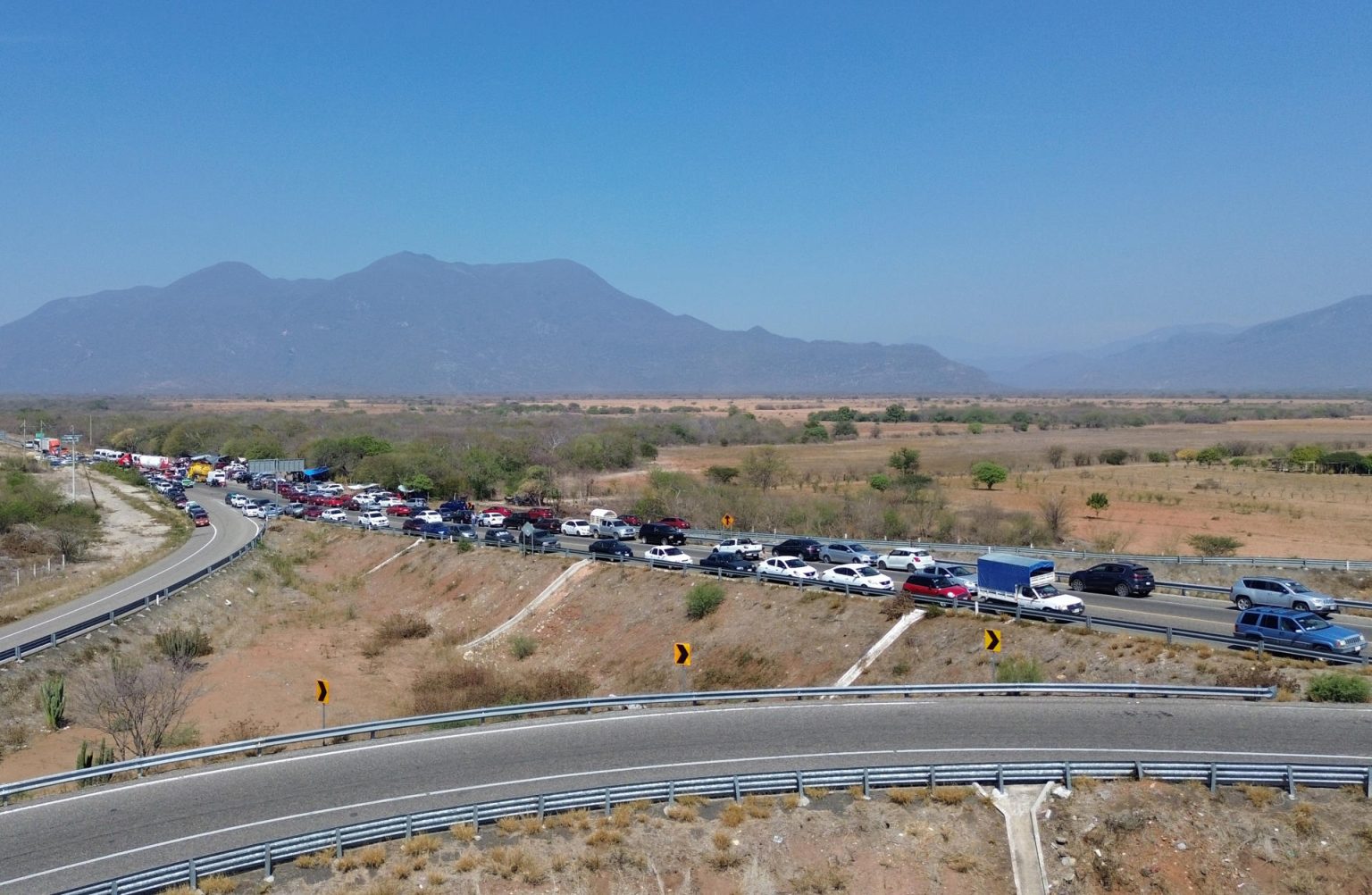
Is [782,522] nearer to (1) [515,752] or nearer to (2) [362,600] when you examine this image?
(2) [362,600]

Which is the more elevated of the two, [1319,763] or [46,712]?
[1319,763]

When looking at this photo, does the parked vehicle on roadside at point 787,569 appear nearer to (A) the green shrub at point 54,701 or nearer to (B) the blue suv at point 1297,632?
(B) the blue suv at point 1297,632

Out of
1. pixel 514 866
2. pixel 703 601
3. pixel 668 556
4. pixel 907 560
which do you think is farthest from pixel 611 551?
pixel 514 866

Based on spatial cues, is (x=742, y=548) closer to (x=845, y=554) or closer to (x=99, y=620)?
(x=845, y=554)

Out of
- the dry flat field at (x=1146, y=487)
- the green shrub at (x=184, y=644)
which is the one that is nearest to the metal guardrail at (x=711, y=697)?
the green shrub at (x=184, y=644)

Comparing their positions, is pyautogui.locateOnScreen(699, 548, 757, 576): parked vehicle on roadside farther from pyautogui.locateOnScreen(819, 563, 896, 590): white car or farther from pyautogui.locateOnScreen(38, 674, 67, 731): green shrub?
pyautogui.locateOnScreen(38, 674, 67, 731): green shrub

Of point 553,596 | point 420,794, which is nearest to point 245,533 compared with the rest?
point 553,596

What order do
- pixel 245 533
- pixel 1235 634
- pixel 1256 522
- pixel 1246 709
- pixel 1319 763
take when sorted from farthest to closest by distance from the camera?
pixel 245 533, pixel 1256 522, pixel 1235 634, pixel 1246 709, pixel 1319 763
